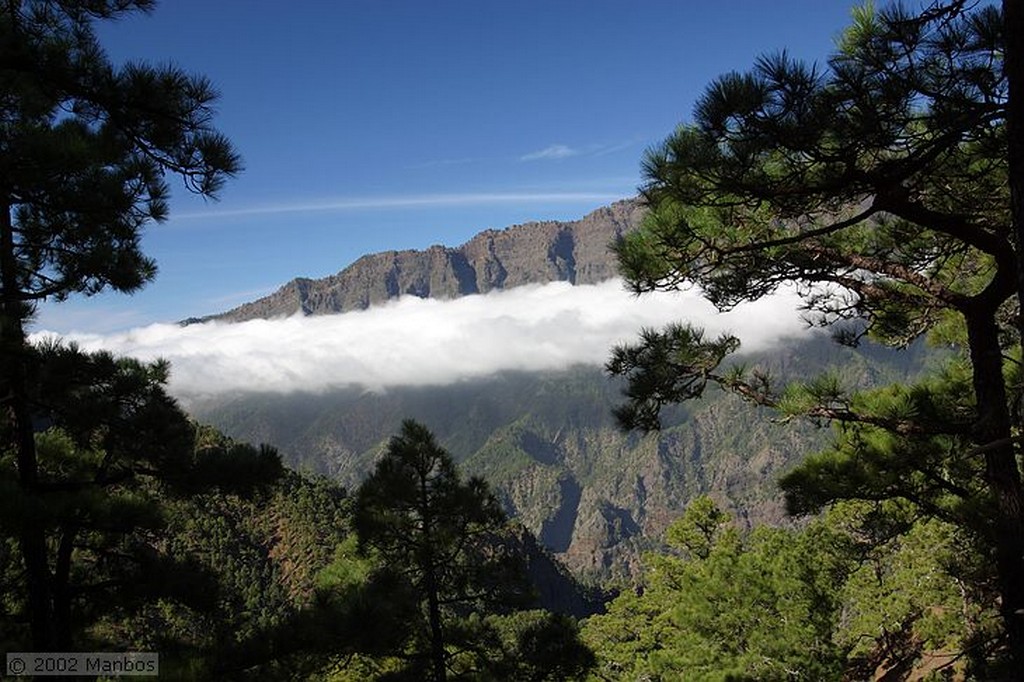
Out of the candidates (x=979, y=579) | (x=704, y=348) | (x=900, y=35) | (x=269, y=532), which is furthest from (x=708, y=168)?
(x=269, y=532)

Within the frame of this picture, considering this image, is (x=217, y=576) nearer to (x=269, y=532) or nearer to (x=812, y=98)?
(x=812, y=98)

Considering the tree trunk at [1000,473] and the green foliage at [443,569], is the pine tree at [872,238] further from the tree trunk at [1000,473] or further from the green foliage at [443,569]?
the green foliage at [443,569]

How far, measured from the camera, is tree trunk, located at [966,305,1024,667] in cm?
498

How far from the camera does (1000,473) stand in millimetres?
5301

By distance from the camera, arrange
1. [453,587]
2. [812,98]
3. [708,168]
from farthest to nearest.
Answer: [453,587]
[708,168]
[812,98]

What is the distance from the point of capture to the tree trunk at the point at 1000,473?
4.98 metres

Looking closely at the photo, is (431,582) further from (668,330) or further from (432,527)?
(668,330)

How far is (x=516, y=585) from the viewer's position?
10.3 meters

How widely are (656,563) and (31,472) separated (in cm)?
2349

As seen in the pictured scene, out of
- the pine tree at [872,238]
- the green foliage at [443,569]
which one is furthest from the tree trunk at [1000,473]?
the green foliage at [443,569]

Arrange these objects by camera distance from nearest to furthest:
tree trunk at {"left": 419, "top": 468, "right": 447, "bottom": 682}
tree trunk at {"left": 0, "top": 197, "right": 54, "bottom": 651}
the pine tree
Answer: the pine tree, tree trunk at {"left": 0, "top": 197, "right": 54, "bottom": 651}, tree trunk at {"left": 419, "top": 468, "right": 447, "bottom": 682}

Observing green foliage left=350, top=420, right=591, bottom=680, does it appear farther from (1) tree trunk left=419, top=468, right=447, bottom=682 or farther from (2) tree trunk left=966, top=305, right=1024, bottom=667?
A: (2) tree trunk left=966, top=305, right=1024, bottom=667

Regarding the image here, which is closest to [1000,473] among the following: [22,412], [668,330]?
[668,330]

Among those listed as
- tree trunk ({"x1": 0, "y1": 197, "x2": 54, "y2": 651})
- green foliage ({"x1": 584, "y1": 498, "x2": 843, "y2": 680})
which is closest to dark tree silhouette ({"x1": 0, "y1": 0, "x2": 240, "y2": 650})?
tree trunk ({"x1": 0, "y1": 197, "x2": 54, "y2": 651})
